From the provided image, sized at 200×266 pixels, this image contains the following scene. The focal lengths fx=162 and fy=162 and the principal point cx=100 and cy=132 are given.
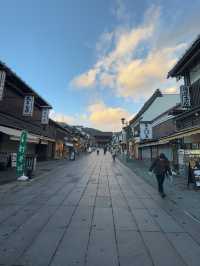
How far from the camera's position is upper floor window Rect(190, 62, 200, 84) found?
11664 millimetres

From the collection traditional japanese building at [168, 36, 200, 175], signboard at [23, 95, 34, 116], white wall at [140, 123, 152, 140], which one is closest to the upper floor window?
traditional japanese building at [168, 36, 200, 175]

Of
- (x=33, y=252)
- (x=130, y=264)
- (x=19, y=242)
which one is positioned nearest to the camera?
(x=130, y=264)

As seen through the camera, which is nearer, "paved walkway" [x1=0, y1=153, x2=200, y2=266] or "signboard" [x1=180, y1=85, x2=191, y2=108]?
"paved walkway" [x1=0, y1=153, x2=200, y2=266]

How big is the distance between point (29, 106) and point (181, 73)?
46.5 ft

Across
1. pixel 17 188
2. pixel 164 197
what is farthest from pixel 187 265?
pixel 17 188

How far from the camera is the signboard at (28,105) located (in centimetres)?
1584

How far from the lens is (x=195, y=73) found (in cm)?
1211

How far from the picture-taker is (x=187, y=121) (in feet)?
42.3

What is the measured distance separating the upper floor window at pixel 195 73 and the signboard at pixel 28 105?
564 inches

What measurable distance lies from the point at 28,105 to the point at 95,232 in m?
14.7

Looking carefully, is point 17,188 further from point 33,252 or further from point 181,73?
point 181,73

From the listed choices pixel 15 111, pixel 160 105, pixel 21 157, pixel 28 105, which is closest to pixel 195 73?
pixel 21 157

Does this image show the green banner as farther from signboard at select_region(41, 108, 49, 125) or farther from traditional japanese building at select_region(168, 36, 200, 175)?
traditional japanese building at select_region(168, 36, 200, 175)

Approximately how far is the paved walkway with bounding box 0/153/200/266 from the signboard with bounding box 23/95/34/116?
10.3m
